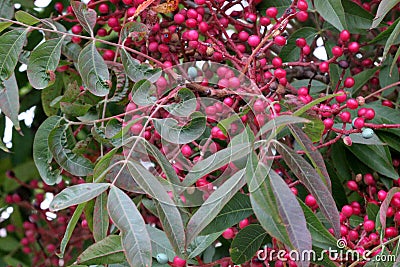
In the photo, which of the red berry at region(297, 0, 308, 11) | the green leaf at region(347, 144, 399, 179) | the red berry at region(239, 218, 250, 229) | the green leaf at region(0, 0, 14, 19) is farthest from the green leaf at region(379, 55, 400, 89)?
the green leaf at region(0, 0, 14, 19)

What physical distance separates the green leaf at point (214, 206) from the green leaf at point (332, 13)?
35cm

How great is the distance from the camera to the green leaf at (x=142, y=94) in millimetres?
822

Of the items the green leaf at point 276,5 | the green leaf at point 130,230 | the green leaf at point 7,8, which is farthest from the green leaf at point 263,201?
the green leaf at point 7,8

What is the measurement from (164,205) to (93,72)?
227 mm

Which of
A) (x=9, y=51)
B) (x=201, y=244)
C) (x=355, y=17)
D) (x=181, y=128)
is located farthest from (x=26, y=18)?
(x=355, y=17)

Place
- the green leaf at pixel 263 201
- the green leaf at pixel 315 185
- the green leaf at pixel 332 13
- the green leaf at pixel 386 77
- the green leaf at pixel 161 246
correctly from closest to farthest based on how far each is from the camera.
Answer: the green leaf at pixel 263 201 → the green leaf at pixel 315 185 → the green leaf at pixel 161 246 → the green leaf at pixel 332 13 → the green leaf at pixel 386 77

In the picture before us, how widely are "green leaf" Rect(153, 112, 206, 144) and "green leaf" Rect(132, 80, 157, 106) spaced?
1.3 inches

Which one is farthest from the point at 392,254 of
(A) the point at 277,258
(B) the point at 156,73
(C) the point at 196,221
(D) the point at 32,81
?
(D) the point at 32,81

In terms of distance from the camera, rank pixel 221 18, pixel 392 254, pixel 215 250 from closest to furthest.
Answer: pixel 392 254, pixel 221 18, pixel 215 250

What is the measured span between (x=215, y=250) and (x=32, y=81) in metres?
0.44

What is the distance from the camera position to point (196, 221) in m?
0.69

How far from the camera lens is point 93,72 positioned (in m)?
0.87

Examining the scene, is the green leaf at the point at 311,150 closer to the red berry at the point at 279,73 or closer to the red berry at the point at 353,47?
the red berry at the point at 279,73

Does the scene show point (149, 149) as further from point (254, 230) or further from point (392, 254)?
point (392, 254)
